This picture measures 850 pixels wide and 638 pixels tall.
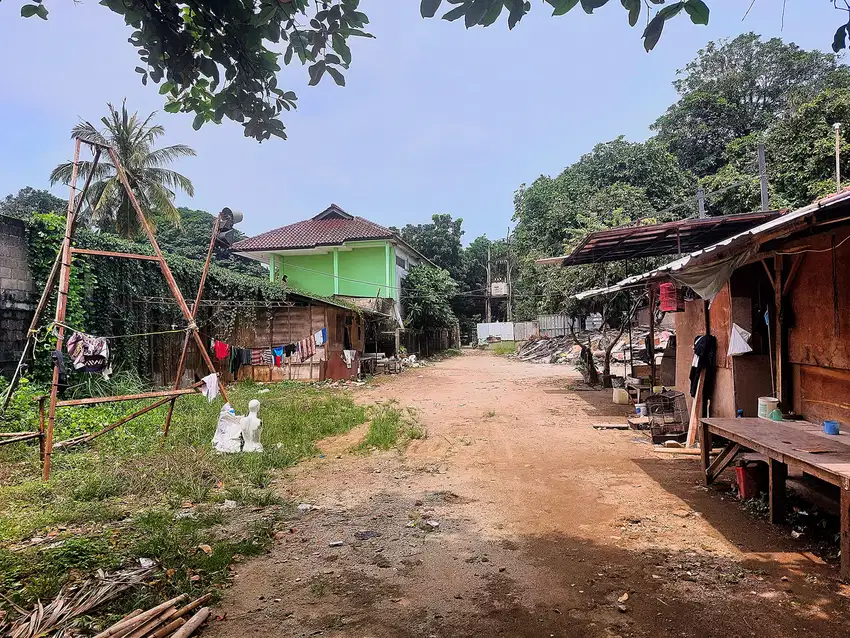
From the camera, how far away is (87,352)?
6078 millimetres

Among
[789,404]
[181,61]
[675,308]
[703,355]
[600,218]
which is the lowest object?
[789,404]

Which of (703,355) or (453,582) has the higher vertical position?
(703,355)

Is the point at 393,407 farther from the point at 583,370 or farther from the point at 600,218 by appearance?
the point at 600,218

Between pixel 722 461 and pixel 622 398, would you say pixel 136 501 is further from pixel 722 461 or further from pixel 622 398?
pixel 622 398

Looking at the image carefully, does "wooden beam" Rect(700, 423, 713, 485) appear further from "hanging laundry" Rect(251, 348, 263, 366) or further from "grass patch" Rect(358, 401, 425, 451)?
"hanging laundry" Rect(251, 348, 263, 366)

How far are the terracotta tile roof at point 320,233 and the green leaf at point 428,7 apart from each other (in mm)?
20175

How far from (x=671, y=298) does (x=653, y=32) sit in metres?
7.34

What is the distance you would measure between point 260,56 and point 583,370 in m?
13.9

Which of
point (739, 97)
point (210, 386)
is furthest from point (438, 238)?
point (210, 386)

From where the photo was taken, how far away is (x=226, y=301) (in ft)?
48.8

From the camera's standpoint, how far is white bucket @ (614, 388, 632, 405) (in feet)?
36.7

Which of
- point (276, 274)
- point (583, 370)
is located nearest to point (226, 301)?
point (276, 274)

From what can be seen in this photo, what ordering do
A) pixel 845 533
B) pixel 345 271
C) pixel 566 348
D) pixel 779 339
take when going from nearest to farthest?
pixel 845 533 < pixel 779 339 < pixel 345 271 < pixel 566 348

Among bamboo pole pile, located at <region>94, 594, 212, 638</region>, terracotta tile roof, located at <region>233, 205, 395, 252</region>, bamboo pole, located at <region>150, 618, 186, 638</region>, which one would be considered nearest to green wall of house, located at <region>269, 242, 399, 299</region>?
terracotta tile roof, located at <region>233, 205, 395, 252</region>
